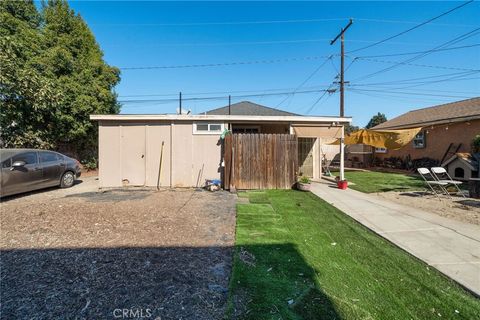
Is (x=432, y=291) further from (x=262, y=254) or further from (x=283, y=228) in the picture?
(x=283, y=228)

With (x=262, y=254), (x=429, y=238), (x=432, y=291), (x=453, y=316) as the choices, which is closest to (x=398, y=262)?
(x=432, y=291)

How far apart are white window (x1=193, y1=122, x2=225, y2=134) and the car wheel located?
5298 mm

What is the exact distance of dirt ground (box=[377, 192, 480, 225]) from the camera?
18.6ft

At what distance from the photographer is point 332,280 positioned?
2.91 m

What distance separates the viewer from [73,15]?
16.8 meters

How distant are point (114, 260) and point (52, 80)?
1485 cm

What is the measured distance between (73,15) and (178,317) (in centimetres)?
2164

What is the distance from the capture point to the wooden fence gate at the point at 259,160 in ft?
30.3

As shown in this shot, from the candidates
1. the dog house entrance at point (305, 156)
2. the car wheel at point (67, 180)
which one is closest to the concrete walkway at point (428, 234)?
the dog house entrance at point (305, 156)

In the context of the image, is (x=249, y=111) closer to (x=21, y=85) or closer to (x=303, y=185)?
(x=303, y=185)

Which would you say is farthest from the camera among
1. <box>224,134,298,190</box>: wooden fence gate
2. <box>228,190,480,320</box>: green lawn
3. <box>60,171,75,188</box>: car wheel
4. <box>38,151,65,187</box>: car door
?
<box>60,171,75,188</box>: car wheel

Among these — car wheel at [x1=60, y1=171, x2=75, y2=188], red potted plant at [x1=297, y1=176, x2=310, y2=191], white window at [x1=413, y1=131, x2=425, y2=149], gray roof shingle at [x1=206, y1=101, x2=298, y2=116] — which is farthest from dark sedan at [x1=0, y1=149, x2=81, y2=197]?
white window at [x1=413, y1=131, x2=425, y2=149]

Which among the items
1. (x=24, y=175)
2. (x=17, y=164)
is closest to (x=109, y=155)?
(x=24, y=175)

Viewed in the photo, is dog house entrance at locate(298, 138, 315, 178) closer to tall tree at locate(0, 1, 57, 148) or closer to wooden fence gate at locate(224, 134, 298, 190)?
wooden fence gate at locate(224, 134, 298, 190)
